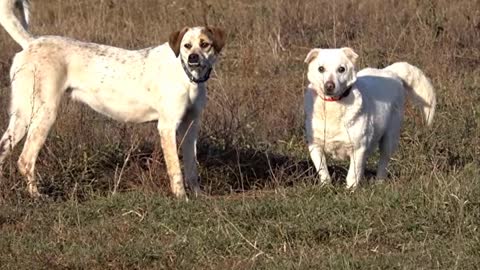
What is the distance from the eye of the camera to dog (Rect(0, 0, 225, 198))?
300 inches

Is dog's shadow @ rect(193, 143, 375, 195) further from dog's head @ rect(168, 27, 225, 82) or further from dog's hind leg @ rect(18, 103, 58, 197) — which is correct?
dog's hind leg @ rect(18, 103, 58, 197)

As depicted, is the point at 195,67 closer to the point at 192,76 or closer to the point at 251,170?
the point at 192,76

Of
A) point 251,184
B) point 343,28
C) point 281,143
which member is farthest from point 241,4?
point 251,184

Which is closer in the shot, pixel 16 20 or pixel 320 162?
pixel 320 162

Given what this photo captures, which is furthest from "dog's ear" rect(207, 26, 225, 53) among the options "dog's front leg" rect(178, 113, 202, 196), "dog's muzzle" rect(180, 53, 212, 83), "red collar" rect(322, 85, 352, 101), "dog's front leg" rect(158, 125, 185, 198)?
"red collar" rect(322, 85, 352, 101)

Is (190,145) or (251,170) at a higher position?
(190,145)

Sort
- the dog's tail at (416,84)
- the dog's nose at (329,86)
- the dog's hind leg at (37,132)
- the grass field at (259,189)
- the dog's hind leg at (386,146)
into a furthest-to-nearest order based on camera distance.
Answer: the dog's tail at (416,84), the dog's hind leg at (386,146), the dog's hind leg at (37,132), the dog's nose at (329,86), the grass field at (259,189)

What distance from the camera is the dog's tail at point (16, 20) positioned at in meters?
7.93

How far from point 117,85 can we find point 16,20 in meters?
0.89

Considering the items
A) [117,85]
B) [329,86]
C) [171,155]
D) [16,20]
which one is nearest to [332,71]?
[329,86]

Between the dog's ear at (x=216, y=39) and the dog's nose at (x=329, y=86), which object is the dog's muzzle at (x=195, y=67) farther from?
the dog's nose at (x=329, y=86)

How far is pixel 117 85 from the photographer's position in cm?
791

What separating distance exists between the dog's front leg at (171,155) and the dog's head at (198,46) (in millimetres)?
460

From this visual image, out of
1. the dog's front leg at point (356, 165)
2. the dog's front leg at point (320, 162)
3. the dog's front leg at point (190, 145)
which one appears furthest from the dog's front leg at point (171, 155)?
the dog's front leg at point (356, 165)
